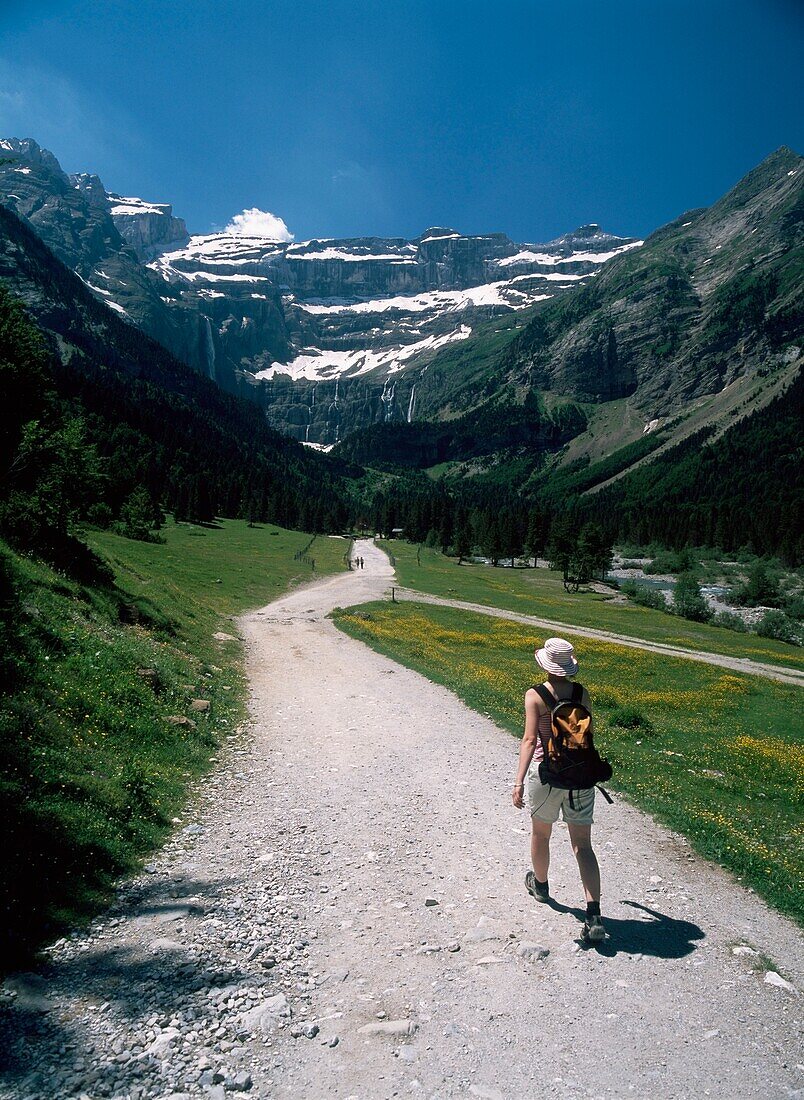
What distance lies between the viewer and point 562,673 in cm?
712

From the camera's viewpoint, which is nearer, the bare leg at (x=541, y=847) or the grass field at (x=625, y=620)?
the bare leg at (x=541, y=847)

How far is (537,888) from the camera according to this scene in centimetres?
725

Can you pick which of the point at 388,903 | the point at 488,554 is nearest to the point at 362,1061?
the point at 388,903

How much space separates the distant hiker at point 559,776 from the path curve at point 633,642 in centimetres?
3076

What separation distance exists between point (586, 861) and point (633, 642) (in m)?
38.6

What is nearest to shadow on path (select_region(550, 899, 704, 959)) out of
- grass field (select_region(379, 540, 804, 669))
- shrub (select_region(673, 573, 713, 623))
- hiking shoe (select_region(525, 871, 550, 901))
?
hiking shoe (select_region(525, 871, 550, 901))

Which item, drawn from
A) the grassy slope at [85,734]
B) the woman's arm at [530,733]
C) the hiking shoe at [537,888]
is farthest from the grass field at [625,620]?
the woman's arm at [530,733]

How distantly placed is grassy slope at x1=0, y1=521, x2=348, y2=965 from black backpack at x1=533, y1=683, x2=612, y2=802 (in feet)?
19.2

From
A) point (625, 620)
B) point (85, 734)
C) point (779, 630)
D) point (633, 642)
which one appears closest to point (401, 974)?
point (85, 734)

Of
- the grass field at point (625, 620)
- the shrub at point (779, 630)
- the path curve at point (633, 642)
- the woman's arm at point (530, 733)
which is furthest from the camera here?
the shrub at point (779, 630)

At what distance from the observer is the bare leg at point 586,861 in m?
6.56

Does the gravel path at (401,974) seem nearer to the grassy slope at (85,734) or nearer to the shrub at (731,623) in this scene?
the grassy slope at (85,734)

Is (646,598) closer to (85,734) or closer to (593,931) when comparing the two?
(593,931)

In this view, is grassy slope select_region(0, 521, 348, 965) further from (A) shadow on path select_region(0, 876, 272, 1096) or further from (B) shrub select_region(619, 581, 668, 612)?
(B) shrub select_region(619, 581, 668, 612)
